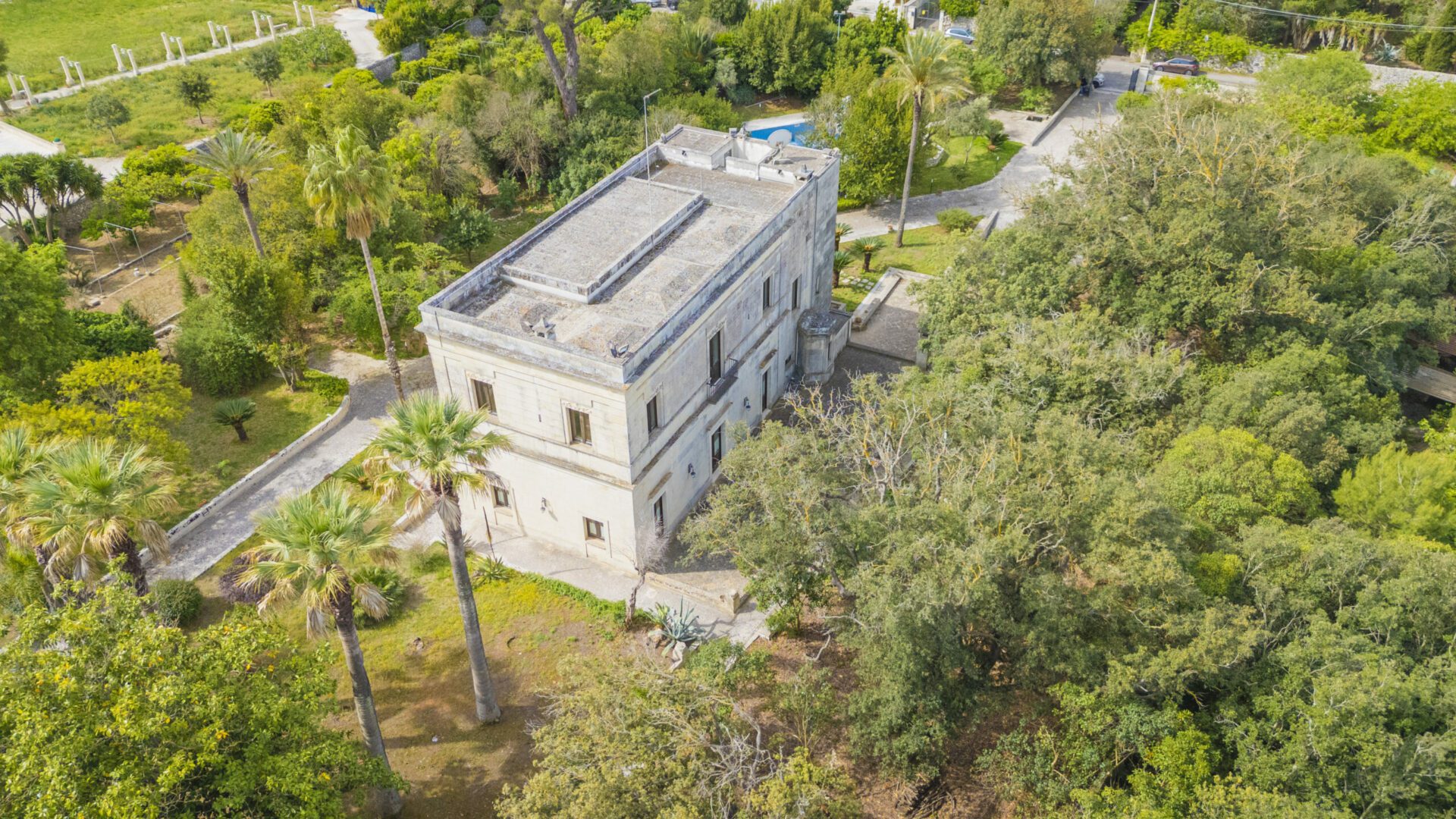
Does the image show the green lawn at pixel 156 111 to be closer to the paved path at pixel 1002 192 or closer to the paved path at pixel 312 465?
the paved path at pixel 312 465

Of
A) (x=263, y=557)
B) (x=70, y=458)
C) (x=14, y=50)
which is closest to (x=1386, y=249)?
(x=263, y=557)

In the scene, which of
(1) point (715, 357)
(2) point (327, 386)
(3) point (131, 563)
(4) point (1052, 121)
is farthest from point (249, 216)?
(4) point (1052, 121)

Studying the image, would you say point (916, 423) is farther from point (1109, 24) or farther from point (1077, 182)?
point (1109, 24)

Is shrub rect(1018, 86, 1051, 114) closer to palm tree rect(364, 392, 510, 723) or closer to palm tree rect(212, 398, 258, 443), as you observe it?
palm tree rect(212, 398, 258, 443)

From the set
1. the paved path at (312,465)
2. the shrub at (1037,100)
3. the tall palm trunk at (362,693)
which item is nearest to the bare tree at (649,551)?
the tall palm trunk at (362,693)

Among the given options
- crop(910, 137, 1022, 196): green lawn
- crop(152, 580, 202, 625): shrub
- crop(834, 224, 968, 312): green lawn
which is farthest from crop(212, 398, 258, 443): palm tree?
crop(910, 137, 1022, 196): green lawn

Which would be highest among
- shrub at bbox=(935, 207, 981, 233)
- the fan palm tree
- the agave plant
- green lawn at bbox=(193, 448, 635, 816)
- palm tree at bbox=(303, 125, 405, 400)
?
palm tree at bbox=(303, 125, 405, 400)
